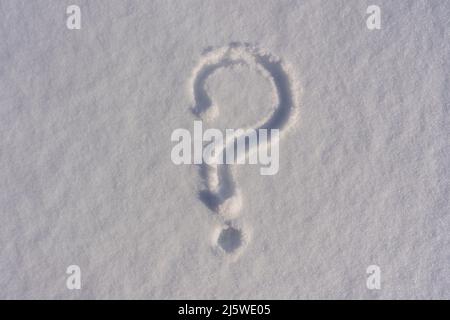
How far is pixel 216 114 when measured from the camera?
1.16 meters

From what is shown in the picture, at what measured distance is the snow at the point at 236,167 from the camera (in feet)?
3.76

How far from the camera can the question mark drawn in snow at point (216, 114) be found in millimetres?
1149

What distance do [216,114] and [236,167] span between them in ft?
0.50

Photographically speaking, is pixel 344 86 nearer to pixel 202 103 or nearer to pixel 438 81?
pixel 438 81

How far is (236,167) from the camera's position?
116cm

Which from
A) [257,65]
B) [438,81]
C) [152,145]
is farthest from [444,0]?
[152,145]

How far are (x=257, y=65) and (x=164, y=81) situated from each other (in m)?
0.26

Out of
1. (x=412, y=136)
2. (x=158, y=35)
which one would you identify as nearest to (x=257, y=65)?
(x=158, y=35)

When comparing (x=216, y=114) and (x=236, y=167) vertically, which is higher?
(x=216, y=114)

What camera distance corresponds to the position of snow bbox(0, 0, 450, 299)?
3.76 feet

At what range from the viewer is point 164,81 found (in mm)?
1166
